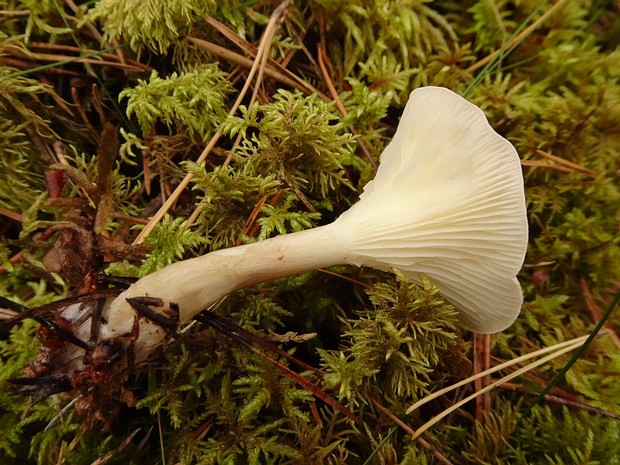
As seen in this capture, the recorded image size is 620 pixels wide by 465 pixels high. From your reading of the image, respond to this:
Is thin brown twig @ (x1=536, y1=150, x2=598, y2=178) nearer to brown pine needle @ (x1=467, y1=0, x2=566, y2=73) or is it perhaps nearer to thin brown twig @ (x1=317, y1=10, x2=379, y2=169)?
brown pine needle @ (x1=467, y1=0, x2=566, y2=73)

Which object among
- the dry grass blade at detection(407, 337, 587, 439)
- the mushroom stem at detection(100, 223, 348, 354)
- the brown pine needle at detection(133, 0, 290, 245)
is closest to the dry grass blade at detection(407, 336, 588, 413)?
the dry grass blade at detection(407, 337, 587, 439)

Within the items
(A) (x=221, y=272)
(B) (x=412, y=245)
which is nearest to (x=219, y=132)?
(A) (x=221, y=272)

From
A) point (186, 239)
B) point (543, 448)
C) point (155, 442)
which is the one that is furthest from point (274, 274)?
point (543, 448)

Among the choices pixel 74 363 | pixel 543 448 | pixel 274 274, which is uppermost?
pixel 274 274

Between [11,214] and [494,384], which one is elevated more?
[11,214]

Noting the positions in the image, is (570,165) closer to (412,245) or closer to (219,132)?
(412,245)

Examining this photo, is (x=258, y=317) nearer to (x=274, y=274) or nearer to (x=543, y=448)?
(x=274, y=274)

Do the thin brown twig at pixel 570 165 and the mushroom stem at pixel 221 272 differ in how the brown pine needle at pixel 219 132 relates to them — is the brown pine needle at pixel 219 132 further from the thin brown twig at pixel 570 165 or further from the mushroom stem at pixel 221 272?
the thin brown twig at pixel 570 165
